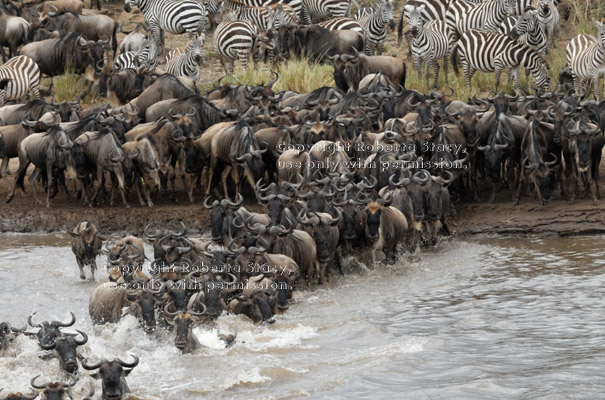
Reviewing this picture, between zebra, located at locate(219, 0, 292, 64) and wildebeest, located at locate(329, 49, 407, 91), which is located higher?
zebra, located at locate(219, 0, 292, 64)

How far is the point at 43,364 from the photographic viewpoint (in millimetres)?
11617

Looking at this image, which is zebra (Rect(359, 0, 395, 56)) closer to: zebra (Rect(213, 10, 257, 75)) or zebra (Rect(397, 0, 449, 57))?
zebra (Rect(397, 0, 449, 57))

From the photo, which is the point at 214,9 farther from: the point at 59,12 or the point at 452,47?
the point at 452,47

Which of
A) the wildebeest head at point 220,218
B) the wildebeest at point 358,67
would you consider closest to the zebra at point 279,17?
the wildebeest at point 358,67

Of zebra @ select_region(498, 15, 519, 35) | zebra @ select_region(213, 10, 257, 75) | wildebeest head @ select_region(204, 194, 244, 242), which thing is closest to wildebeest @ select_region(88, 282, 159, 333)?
wildebeest head @ select_region(204, 194, 244, 242)

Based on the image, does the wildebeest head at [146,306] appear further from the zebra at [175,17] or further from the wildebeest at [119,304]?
the zebra at [175,17]

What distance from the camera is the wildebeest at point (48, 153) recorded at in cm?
1784

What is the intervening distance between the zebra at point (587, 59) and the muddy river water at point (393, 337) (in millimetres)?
5808

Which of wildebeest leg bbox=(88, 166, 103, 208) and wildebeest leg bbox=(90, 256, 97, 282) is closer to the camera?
wildebeest leg bbox=(90, 256, 97, 282)

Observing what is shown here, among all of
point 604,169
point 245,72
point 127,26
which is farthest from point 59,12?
point 604,169

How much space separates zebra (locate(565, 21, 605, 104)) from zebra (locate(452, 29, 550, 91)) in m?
0.63

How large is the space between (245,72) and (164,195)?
568 cm

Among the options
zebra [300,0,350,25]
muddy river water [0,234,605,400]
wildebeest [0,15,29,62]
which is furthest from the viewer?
zebra [300,0,350,25]

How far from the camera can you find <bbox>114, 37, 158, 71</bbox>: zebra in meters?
23.8
